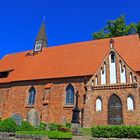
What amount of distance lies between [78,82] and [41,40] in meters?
12.0

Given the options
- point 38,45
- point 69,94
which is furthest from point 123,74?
point 38,45

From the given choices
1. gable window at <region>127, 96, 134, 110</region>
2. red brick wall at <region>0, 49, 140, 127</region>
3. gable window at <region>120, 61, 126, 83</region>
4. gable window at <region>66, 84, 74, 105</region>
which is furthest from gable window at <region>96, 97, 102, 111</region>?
gable window at <region>66, 84, 74, 105</region>

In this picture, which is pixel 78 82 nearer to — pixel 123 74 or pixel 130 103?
pixel 123 74

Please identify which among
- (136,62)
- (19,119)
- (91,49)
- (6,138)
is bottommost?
(6,138)

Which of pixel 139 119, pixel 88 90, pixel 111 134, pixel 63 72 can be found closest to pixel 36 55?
pixel 63 72

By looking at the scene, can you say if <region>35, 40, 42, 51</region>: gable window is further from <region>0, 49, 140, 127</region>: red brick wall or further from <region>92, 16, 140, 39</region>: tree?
<region>92, 16, 140, 39</region>: tree

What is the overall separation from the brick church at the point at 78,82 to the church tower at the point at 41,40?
148 millimetres

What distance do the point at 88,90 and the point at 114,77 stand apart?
270 centimetres

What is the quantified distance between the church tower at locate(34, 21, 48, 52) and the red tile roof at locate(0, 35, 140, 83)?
1471 millimetres

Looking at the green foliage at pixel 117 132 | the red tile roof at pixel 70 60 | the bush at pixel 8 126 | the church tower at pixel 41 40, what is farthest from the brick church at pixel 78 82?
the bush at pixel 8 126

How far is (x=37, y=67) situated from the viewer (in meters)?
26.8

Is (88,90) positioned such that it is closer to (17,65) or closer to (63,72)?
(63,72)

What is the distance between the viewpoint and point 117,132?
13539 millimetres

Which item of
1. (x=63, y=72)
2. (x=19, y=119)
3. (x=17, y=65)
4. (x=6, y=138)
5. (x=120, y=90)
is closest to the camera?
(x=6, y=138)
